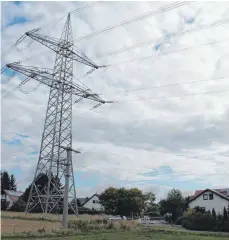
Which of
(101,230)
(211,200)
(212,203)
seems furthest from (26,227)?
(211,200)

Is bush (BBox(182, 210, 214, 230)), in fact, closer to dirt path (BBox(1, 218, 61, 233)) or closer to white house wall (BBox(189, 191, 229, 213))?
white house wall (BBox(189, 191, 229, 213))

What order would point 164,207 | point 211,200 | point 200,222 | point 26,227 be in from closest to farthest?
point 26,227 → point 200,222 → point 211,200 → point 164,207

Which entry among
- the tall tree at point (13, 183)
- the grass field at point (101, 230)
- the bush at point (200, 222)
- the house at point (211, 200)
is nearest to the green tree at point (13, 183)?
the tall tree at point (13, 183)

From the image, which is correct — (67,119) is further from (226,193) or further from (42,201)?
(226,193)

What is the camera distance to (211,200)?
4731 centimetres

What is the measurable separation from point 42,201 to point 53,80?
14.0 m

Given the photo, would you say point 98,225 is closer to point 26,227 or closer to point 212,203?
point 26,227

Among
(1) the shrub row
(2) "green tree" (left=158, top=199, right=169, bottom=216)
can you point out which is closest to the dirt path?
(1) the shrub row

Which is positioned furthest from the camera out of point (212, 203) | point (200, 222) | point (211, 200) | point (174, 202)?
point (174, 202)

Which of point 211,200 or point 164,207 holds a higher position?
point 211,200

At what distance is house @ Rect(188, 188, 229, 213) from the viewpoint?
45603mm

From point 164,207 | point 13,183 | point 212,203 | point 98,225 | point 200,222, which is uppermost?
point 13,183

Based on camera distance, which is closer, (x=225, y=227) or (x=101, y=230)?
(x=101, y=230)

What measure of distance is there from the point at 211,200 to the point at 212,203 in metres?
0.47
